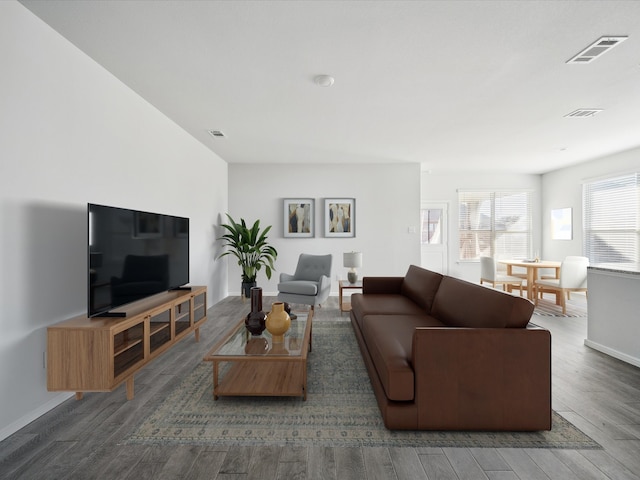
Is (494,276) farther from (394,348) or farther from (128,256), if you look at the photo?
(128,256)

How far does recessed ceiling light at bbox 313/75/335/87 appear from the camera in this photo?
275cm

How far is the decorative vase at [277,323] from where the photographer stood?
2473mm

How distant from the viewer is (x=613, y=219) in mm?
5539

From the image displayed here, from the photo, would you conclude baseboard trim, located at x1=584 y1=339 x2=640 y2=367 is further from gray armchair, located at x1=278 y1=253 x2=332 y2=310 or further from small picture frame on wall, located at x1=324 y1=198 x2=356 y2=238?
small picture frame on wall, located at x1=324 y1=198 x2=356 y2=238

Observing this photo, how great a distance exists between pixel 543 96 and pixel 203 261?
15.5 ft

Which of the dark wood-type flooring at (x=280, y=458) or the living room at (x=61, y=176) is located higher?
the living room at (x=61, y=176)

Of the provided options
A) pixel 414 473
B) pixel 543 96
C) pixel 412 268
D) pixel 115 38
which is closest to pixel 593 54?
pixel 543 96

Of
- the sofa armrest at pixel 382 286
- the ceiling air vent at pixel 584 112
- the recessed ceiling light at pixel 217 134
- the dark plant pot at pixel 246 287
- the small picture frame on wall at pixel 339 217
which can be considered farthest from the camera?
the small picture frame on wall at pixel 339 217

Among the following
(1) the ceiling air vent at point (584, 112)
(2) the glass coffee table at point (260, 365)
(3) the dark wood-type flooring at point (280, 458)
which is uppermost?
(1) the ceiling air vent at point (584, 112)

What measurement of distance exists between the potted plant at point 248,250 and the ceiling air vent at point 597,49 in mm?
4480

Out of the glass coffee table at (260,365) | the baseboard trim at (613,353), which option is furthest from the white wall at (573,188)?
the glass coffee table at (260,365)

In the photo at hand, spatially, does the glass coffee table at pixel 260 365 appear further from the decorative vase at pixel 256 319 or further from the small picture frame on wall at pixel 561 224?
the small picture frame on wall at pixel 561 224

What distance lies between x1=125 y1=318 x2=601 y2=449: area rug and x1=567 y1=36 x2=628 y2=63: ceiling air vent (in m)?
2.59

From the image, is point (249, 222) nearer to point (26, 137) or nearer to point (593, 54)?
point (26, 137)
